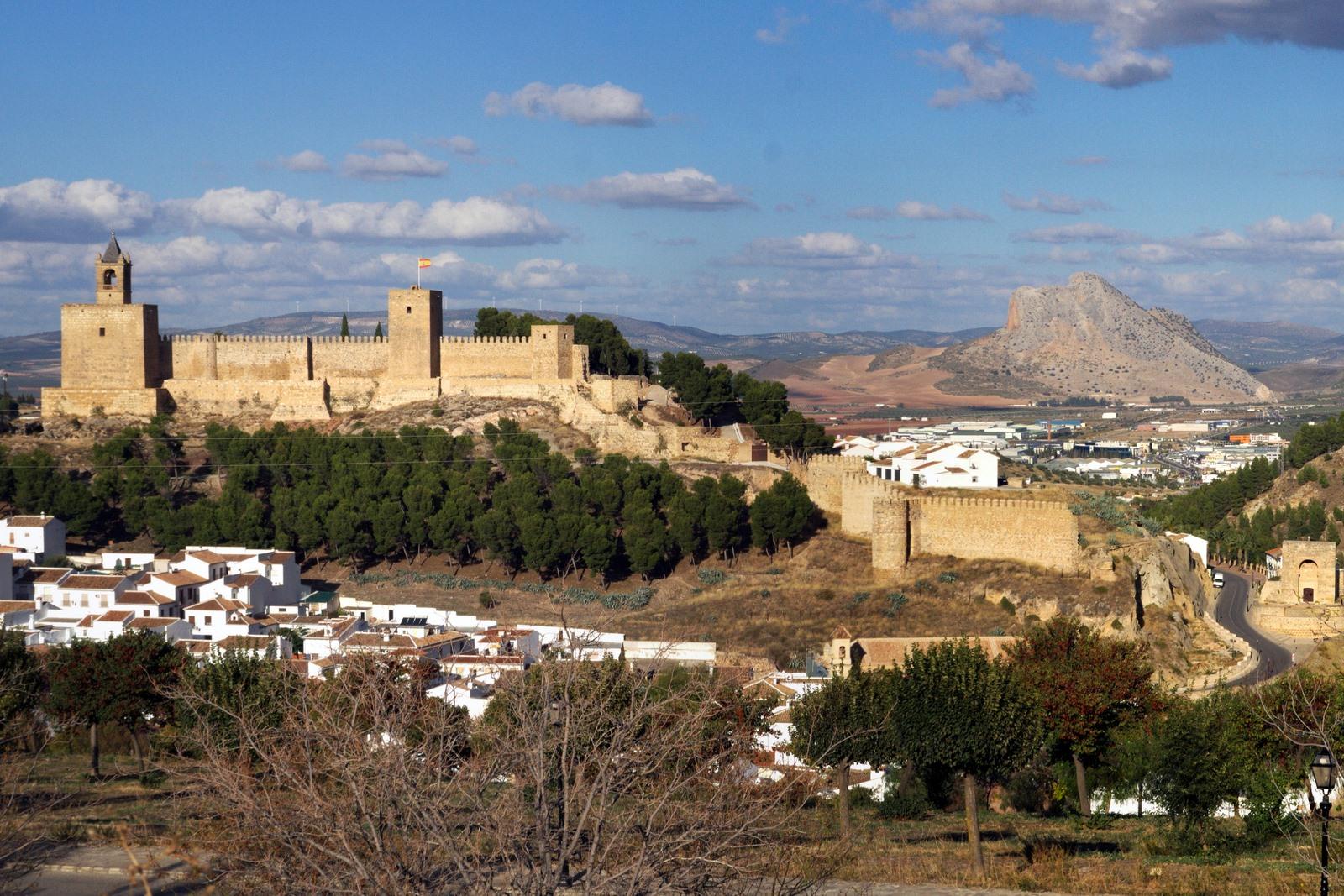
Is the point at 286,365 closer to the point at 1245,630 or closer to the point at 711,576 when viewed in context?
the point at 711,576

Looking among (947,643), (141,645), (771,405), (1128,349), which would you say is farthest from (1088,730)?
(1128,349)

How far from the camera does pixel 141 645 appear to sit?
20.3 meters

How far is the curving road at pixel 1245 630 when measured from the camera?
26.7 metres

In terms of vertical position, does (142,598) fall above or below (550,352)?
below

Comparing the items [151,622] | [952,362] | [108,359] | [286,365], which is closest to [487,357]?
[286,365]

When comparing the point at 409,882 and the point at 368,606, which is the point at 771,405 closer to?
the point at 368,606

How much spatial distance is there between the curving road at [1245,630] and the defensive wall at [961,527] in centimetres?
379

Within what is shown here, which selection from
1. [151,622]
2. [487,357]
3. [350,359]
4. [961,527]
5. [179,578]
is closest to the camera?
[151,622]

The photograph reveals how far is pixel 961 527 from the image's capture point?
31.9 meters

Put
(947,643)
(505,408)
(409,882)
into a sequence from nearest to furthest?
(409,882), (947,643), (505,408)

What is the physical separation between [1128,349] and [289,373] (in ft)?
344

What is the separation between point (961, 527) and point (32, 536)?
20902mm

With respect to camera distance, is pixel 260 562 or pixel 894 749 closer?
pixel 894 749

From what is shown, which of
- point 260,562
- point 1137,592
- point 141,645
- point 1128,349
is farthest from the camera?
point 1128,349
